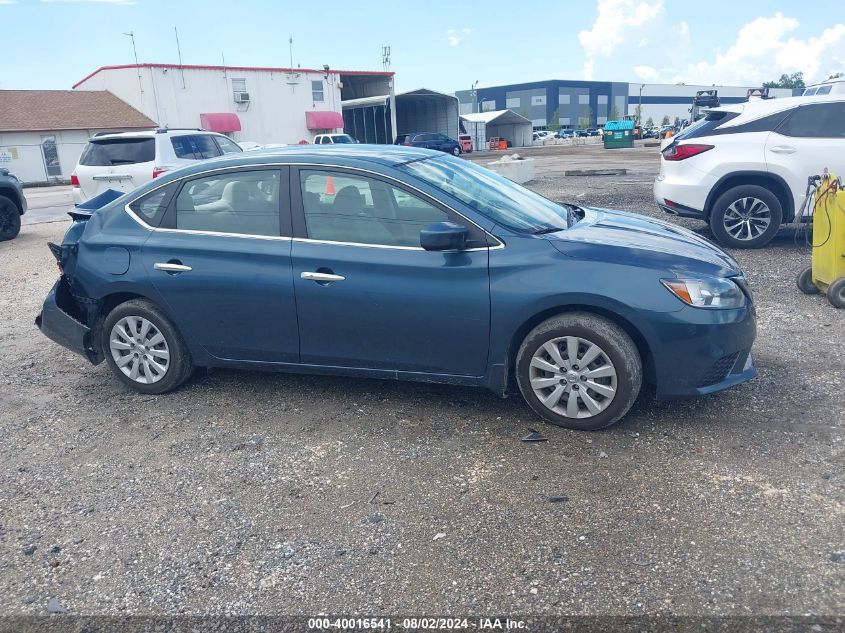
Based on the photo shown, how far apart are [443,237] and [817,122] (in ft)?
22.1

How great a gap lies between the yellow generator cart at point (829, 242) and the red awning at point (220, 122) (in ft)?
114

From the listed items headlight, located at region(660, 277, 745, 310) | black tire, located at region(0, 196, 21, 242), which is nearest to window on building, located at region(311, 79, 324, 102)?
black tire, located at region(0, 196, 21, 242)

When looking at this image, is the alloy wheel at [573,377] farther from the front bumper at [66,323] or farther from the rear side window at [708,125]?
the rear side window at [708,125]

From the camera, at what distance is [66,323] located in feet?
15.9

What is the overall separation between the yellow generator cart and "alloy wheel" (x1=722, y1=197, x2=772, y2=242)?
1884 millimetres

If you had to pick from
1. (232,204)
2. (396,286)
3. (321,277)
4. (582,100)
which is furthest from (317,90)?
(582,100)

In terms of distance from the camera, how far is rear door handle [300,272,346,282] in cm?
418

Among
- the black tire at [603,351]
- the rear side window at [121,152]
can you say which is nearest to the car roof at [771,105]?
the black tire at [603,351]

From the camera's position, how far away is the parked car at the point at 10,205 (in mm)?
12383

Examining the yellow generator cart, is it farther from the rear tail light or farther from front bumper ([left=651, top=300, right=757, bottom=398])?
front bumper ([left=651, top=300, right=757, bottom=398])

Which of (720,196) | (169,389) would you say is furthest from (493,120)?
(169,389)

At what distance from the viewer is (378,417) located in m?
4.36

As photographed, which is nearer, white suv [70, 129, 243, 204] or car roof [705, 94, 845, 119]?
car roof [705, 94, 845, 119]

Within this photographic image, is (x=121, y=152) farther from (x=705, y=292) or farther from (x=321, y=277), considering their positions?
(x=705, y=292)
